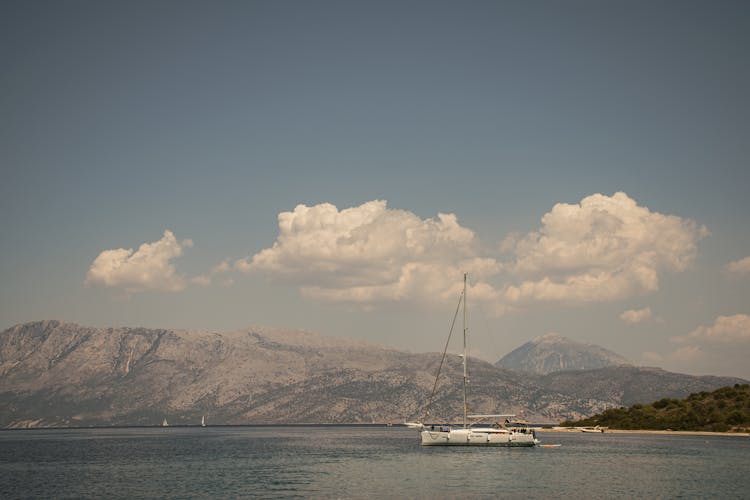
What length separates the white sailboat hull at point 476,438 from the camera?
486ft

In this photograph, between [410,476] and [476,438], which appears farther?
[476,438]

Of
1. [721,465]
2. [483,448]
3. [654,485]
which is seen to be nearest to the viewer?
[654,485]

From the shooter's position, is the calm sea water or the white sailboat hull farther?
the white sailboat hull

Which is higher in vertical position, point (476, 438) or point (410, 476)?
point (410, 476)

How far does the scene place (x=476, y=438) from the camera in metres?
149

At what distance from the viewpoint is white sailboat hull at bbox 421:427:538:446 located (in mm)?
148000

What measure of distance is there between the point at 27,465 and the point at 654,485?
117279 millimetres

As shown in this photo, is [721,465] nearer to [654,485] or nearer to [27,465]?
[654,485]

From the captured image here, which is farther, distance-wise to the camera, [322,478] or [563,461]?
[563,461]

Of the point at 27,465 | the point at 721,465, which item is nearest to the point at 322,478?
the point at 721,465

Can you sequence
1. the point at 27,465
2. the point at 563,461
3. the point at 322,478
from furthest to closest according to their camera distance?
the point at 27,465 → the point at 563,461 → the point at 322,478

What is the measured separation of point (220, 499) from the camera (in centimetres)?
7462

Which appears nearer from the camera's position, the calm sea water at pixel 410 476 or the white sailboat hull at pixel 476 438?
the calm sea water at pixel 410 476

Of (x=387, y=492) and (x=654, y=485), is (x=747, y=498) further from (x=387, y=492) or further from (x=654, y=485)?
(x=387, y=492)
